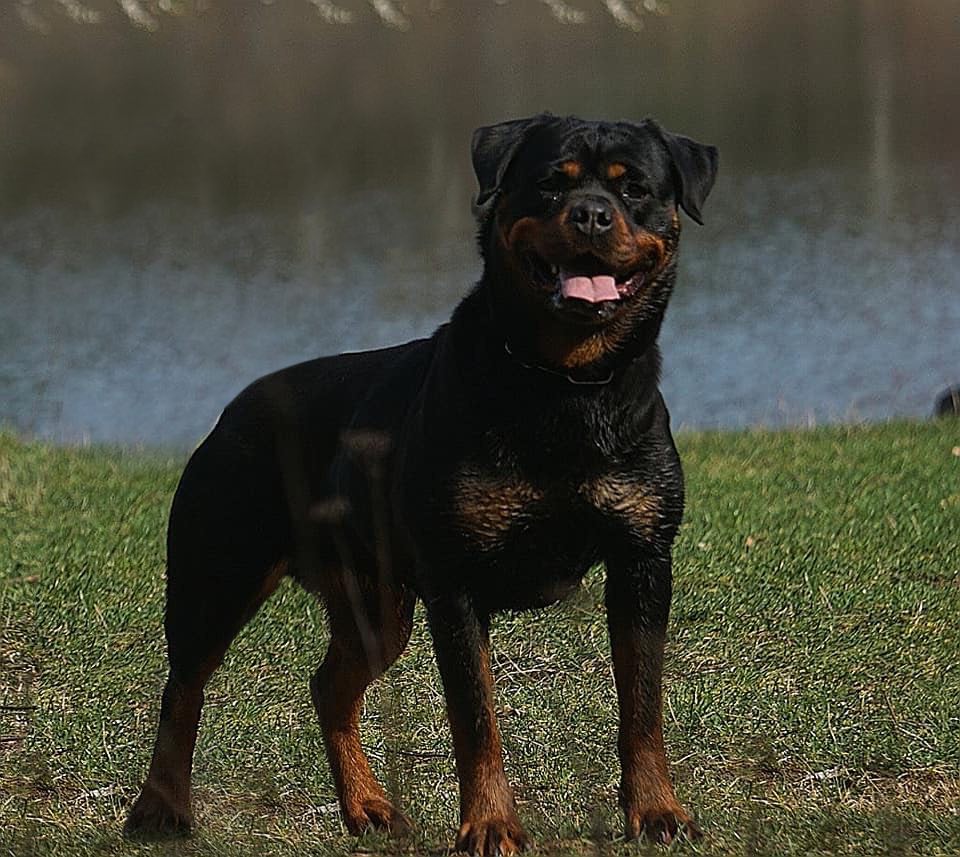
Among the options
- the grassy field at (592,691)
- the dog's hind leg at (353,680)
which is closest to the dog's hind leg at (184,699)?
the grassy field at (592,691)

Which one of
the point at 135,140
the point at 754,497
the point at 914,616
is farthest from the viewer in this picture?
the point at 135,140

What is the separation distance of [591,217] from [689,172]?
0.52 meters

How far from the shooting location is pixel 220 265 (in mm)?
19938

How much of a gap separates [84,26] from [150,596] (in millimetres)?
30943

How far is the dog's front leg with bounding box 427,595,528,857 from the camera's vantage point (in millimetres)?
4199

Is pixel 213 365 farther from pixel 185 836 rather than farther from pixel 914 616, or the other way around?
pixel 185 836

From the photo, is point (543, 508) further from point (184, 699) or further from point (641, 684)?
point (184, 699)

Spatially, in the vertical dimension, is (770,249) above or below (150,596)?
below

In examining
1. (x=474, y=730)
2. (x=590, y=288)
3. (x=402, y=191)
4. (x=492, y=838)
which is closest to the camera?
(x=492, y=838)

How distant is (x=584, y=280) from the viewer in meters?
4.42

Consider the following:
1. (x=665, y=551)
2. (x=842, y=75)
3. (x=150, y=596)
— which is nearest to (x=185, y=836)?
(x=665, y=551)

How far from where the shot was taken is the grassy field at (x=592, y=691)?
502cm

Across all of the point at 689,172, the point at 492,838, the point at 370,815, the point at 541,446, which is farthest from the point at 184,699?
the point at 689,172

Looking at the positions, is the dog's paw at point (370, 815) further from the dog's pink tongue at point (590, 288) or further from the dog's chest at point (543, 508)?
the dog's pink tongue at point (590, 288)
